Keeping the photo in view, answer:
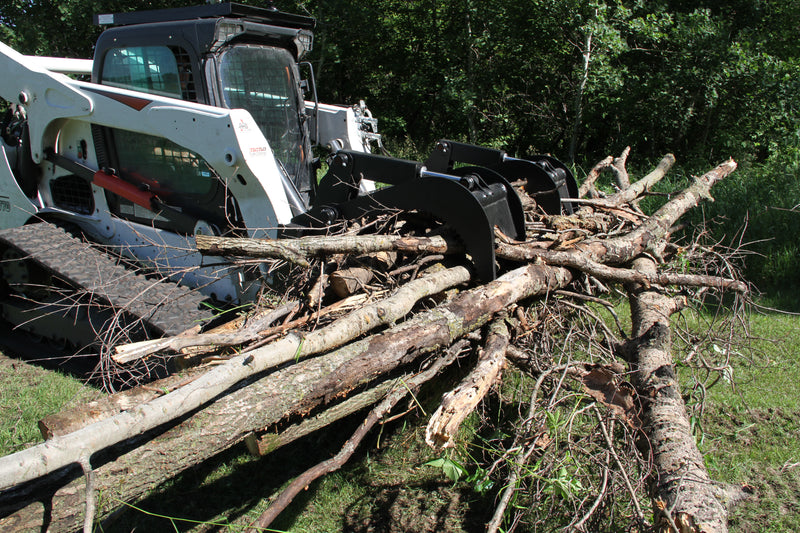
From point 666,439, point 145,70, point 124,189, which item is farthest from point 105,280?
point 666,439

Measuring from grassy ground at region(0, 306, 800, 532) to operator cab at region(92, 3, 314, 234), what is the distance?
164 centimetres

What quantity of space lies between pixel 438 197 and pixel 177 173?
223 centimetres

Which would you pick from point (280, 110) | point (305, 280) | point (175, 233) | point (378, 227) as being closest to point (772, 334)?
point (378, 227)

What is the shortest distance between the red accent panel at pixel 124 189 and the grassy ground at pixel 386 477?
1.48 metres

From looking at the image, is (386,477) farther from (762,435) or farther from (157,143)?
(157,143)

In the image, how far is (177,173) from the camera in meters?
4.51

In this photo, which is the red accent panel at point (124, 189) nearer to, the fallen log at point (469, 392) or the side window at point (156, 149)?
the side window at point (156, 149)

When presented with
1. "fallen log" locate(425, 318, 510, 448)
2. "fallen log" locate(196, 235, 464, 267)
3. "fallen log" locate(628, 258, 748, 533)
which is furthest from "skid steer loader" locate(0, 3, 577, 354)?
"fallen log" locate(628, 258, 748, 533)

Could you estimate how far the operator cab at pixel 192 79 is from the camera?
431 centimetres

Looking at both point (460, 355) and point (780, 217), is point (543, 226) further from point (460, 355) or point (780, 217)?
point (780, 217)

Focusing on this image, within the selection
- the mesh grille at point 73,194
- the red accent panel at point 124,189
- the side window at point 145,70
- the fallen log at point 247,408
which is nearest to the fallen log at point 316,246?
the fallen log at point 247,408

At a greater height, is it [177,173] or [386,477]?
[177,173]

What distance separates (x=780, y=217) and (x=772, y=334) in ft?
7.78

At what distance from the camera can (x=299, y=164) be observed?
521cm
